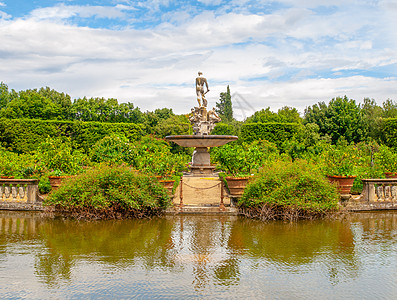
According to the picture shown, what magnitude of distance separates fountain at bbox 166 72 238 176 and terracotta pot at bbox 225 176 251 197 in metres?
5.75

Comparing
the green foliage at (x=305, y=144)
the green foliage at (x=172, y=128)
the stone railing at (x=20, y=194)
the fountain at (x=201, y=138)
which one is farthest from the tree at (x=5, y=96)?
the stone railing at (x=20, y=194)

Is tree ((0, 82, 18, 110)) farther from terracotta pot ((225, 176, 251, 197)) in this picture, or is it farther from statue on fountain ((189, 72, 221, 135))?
terracotta pot ((225, 176, 251, 197))

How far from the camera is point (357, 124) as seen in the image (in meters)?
31.2

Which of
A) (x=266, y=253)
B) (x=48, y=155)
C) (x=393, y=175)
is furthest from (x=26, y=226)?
(x=393, y=175)

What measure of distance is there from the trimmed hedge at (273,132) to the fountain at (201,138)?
282 inches

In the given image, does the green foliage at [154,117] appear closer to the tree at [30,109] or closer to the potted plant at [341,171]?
the tree at [30,109]

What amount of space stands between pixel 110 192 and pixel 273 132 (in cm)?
2005

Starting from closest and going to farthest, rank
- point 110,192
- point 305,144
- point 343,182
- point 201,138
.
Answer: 1. point 110,192
2. point 343,182
3. point 201,138
4. point 305,144

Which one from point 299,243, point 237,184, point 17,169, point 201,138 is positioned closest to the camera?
point 299,243

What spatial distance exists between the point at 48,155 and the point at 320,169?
7.63 m

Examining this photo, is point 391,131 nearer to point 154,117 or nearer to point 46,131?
point 154,117

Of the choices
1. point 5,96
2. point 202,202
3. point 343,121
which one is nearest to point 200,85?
point 202,202

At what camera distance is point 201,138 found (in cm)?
1512

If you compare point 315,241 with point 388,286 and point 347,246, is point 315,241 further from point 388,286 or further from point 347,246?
point 388,286
